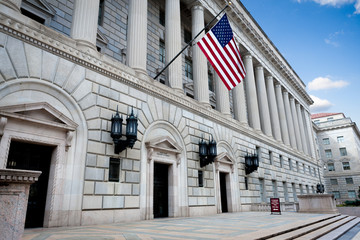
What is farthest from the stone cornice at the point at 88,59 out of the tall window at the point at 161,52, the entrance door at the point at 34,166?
the tall window at the point at 161,52

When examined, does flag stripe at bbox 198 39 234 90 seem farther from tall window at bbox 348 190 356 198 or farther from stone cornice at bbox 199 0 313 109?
tall window at bbox 348 190 356 198

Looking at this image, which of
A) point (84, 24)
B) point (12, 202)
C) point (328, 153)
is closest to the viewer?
point (12, 202)

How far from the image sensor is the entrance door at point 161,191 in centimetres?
1412

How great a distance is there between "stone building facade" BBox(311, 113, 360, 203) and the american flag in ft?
181

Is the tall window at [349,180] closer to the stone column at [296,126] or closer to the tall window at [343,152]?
the tall window at [343,152]

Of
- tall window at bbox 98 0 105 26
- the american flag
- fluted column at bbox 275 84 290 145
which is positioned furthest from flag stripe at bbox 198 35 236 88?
fluted column at bbox 275 84 290 145

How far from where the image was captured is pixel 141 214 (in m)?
12.0

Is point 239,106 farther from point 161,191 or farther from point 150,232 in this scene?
point 150,232

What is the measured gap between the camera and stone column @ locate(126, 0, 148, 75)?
14.3 metres

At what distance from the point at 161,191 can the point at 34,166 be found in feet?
23.7

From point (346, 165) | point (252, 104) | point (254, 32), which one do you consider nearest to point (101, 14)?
point (252, 104)

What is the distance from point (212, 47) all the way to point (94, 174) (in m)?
9.39

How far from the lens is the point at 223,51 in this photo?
1506cm

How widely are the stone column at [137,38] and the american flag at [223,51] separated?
3.35m
